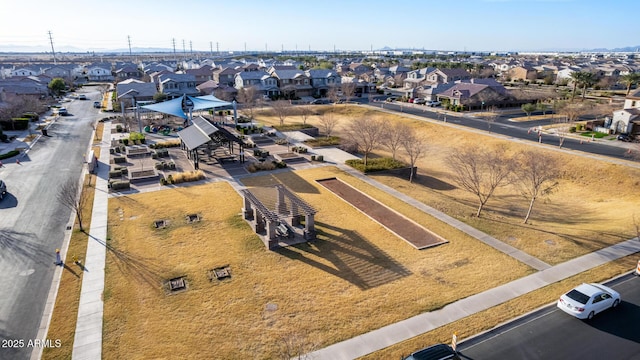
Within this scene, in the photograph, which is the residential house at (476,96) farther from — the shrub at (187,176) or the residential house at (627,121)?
the shrub at (187,176)

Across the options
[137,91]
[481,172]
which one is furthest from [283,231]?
[137,91]

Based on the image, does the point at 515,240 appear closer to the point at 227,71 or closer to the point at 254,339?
the point at 254,339

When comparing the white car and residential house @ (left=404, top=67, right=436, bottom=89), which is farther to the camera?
residential house @ (left=404, top=67, right=436, bottom=89)

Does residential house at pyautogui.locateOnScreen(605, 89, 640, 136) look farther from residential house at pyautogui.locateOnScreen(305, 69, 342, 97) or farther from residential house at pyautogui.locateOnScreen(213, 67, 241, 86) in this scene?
residential house at pyautogui.locateOnScreen(213, 67, 241, 86)

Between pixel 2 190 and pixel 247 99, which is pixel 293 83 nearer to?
pixel 247 99

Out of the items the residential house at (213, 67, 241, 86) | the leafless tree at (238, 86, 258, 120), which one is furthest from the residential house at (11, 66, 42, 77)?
the leafless tree at (238, 86, 258, 120)

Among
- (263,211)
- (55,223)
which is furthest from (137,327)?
(55,223)
